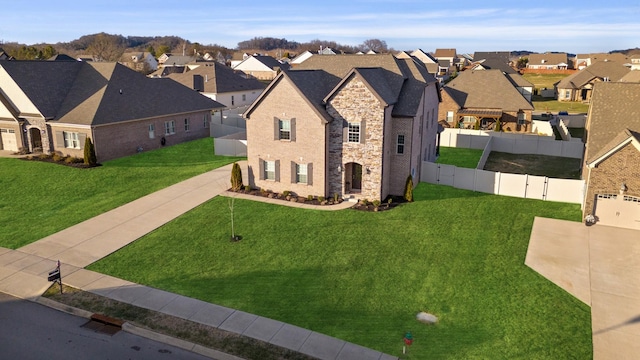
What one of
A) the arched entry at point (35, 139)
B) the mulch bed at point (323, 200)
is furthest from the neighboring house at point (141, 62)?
the mulch bed at point (323, 200)

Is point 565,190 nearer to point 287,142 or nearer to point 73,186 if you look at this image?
point 287,142

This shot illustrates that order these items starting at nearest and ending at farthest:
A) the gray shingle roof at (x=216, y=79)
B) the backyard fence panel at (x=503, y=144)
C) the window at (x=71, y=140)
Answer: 1. the window at (x=71, y=140)
2. the backyard fence panel at (x=503, y=144)
3. the gray shingle roof at (x=216, y=79)

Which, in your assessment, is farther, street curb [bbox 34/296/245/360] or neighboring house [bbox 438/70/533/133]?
neighboring house [bbox 438/70/533/133]

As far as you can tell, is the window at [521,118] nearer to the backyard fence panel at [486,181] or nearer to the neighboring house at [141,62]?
the backyard fence panel at [486,181]

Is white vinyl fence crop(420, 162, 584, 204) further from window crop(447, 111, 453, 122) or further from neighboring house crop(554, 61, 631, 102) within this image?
neighboring house crop(554, 61, 631, 102)

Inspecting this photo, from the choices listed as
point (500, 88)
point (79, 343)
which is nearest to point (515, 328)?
point (79, 343)

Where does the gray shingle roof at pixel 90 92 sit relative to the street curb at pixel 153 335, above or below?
above

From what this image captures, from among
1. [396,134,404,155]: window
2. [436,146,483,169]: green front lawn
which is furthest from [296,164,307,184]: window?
[436,146,483,169]: green front lawn
